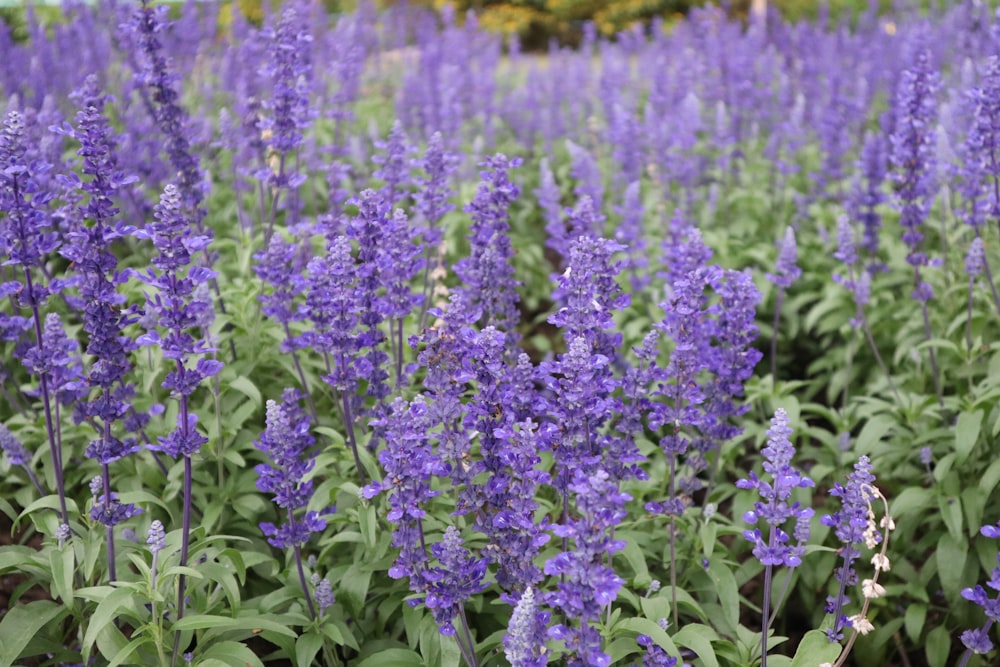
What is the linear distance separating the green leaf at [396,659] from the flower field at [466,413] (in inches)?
0.8

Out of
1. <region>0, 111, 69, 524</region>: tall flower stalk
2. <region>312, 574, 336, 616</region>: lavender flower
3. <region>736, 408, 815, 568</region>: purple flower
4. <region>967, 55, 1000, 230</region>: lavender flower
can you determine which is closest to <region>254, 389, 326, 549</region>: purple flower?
<region>312, 574, 336, 616</region>: lavender flower

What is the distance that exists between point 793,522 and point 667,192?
13.3 ft

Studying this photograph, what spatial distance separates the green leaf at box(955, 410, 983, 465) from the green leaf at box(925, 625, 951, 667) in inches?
34.1

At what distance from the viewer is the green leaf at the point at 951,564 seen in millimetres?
4645

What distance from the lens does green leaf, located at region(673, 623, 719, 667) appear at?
3564mm

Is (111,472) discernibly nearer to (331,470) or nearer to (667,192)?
(331,470)

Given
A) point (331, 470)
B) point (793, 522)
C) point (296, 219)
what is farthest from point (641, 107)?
point (331, 470)

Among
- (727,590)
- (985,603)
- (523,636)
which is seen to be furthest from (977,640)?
(523,636)

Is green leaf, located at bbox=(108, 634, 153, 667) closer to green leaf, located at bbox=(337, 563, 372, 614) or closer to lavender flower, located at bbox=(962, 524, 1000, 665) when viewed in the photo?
green leaf, located at bbox=(337, 563, 372, 614)

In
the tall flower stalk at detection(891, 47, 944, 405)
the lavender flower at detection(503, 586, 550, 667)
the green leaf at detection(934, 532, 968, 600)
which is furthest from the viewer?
the tall flower stalk at detection(891, 47, 944, 405)

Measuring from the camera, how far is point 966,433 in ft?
15.5

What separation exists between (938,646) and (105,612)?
3882 mm

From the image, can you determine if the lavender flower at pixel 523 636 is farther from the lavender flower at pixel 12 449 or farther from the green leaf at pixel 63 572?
the lavender flower at pixel 12 449

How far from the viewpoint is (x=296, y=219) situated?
6727mm
